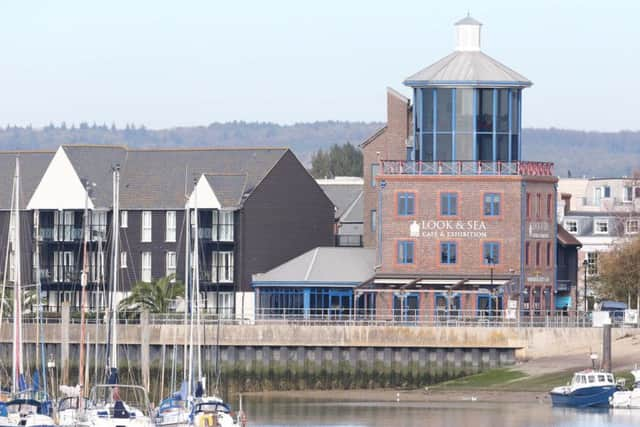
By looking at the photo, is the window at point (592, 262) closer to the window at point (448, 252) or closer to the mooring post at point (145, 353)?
the window at point (448, 252)

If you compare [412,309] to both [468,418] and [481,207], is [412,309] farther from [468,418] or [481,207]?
[468,418]

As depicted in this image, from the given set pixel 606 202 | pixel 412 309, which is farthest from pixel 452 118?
pixel 606 202

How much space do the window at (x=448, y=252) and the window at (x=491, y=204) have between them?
2.64 m

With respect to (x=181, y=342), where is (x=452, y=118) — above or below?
above

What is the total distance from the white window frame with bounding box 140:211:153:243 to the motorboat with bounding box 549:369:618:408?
39.8 metres

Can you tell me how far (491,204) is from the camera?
122m

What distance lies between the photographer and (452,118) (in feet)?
409

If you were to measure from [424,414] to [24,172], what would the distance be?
4796 centimetres

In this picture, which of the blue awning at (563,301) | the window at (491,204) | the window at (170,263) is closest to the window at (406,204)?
the window at (491,204)

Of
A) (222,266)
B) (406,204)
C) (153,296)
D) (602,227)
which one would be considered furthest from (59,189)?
(602,227)

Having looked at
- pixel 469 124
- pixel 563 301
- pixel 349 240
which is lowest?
pixel 563 301

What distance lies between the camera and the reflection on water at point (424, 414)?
9238cm

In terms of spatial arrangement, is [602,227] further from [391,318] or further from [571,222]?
[391,318]

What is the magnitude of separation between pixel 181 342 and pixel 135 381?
11.4 feet
